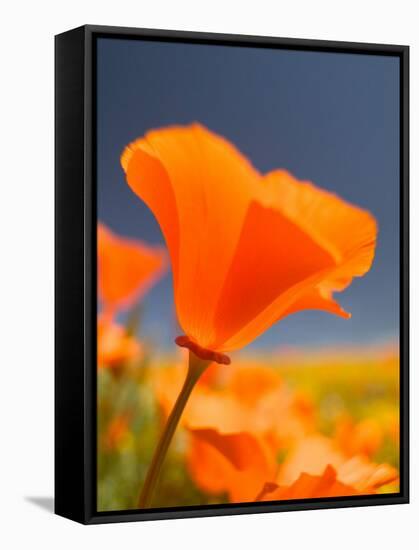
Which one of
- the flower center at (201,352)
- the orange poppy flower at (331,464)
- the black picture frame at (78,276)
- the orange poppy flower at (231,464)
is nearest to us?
the black picture frame at (78,276)

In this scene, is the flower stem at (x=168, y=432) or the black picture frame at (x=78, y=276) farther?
the flower stem at (x=168, y=432)

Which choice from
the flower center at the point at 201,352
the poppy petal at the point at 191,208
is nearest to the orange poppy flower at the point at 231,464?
the flower center at the point at 201,352

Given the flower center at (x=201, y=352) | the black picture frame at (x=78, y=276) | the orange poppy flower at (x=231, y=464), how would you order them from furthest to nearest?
the orange poppy flower at (x=231, y=464)
the flower center at (x=201, y=352)
the black picture frame at (x=78, y=276)

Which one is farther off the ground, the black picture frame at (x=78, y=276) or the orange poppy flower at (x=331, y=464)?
the black picture frame at (x=78, y=276)

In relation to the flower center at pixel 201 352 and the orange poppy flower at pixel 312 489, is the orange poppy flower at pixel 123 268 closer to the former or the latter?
the flower center at pixel 201 352

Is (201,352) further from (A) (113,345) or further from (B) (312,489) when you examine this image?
(B) (312,489)

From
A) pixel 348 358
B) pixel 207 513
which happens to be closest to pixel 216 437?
pixel 207 513

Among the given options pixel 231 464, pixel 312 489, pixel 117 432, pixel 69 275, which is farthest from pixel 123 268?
pixel 312 489

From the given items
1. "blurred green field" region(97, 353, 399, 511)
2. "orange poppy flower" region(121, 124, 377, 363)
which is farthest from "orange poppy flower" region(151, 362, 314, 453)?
"orange poppy flower" region(121, 124, 377, 363)
